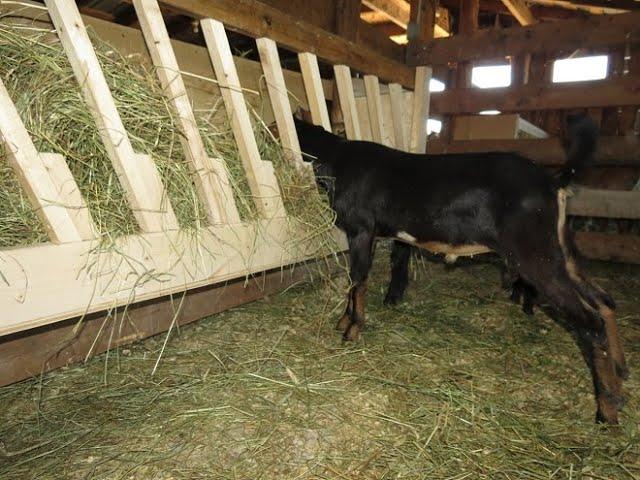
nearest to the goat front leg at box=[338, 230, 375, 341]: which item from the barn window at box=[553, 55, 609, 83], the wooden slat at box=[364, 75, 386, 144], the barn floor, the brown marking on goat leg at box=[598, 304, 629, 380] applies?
the barn floor

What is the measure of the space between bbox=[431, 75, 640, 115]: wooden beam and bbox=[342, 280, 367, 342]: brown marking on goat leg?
2.95m

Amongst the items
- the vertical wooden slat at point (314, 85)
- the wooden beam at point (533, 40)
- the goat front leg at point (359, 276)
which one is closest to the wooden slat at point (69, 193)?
the goat front leg at point (359, 276)

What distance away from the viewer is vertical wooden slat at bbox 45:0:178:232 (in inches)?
67.9

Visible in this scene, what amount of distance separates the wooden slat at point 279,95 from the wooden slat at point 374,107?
1153 millimetres

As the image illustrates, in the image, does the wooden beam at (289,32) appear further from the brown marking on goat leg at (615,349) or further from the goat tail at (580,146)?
the brown marking on goat leg at (615,349)

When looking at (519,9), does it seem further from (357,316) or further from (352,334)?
(352,334)

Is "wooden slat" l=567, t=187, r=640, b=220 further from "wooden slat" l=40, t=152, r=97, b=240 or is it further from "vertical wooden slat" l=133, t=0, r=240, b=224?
"wooden slat" l=40, t=152, r=97, b=240

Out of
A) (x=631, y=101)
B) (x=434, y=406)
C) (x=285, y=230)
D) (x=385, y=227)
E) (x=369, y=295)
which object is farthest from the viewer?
(x=631, y=101)

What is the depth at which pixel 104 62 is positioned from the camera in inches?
85.2

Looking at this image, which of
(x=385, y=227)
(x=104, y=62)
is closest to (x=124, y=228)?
(x=104, y=62)

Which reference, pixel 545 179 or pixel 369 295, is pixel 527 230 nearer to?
pixel 545 179

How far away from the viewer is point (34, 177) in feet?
5.17

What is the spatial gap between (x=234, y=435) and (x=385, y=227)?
1.57 m

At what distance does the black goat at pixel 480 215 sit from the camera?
88.1 inches
